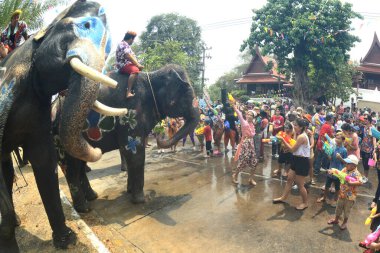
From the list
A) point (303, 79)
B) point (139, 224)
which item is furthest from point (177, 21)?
point (139, 224)

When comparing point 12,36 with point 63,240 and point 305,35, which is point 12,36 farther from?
point 305,35

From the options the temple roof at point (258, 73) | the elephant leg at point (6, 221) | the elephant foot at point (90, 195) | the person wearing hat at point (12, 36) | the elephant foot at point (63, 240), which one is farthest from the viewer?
the temple roof at point (258, 73)

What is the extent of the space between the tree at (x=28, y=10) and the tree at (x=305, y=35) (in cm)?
1323

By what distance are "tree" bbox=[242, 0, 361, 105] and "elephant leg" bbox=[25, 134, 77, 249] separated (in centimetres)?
1652

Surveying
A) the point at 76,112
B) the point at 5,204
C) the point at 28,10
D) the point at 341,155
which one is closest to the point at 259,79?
the point at 28,10

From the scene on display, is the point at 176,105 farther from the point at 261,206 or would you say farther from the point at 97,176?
the point at 97,176

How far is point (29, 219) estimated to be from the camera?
14.5ft

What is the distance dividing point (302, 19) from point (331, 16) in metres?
1.87

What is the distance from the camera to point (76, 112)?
2467mm

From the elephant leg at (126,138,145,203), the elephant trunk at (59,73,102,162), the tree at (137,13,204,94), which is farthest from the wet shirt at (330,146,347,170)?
the tree at (137,13,204,94)

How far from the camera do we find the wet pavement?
12.9 feet

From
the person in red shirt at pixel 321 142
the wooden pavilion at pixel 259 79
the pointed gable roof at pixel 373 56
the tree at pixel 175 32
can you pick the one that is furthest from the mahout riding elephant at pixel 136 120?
the tree at pixel 175 32

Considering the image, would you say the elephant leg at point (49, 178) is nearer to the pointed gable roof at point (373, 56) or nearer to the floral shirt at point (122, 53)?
the floral shirt at point (122, 53)

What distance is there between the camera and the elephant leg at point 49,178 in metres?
3.23
